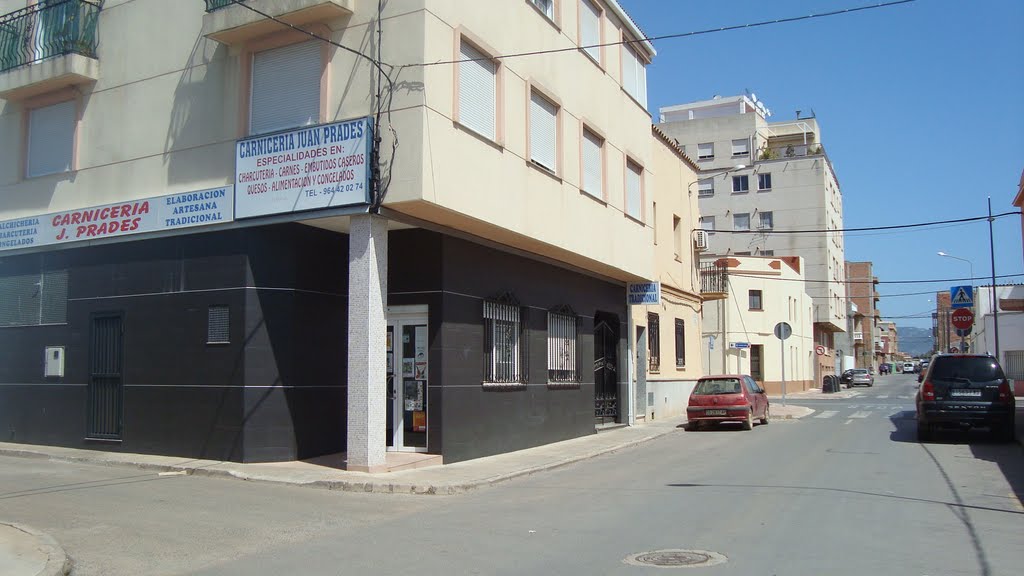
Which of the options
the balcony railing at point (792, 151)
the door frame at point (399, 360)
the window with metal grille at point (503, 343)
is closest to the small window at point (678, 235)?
the window with metal grille at point (503, 343)

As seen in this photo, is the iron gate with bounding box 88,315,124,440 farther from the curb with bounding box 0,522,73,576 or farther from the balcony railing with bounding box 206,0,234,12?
the curb with bounding box 0,522,73,576

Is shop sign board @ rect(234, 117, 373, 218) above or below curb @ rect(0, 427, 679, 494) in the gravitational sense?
above

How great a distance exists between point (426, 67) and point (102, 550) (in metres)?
8.26

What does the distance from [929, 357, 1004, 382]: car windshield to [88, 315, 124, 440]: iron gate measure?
1673cm

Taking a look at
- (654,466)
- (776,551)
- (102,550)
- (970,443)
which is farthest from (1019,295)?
(102,550)

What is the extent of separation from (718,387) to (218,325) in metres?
13.8

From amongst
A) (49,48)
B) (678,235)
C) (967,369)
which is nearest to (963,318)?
(678,235)

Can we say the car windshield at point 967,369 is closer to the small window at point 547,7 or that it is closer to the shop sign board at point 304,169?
the small window at point 547,7

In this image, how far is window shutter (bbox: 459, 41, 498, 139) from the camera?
1419cm

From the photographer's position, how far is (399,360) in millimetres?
15086

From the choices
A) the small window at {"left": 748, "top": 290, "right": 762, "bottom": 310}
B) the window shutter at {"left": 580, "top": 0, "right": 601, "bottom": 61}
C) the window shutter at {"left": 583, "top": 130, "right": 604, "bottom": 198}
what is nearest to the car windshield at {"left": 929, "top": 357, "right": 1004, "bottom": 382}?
the window shutter at {"left": 583, "top": 130, "right": 604, "bottom": 198}

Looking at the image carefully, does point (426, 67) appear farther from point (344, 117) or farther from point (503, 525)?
point (503, 525)

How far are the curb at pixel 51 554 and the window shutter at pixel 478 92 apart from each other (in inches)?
343

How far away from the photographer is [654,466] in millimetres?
14977
